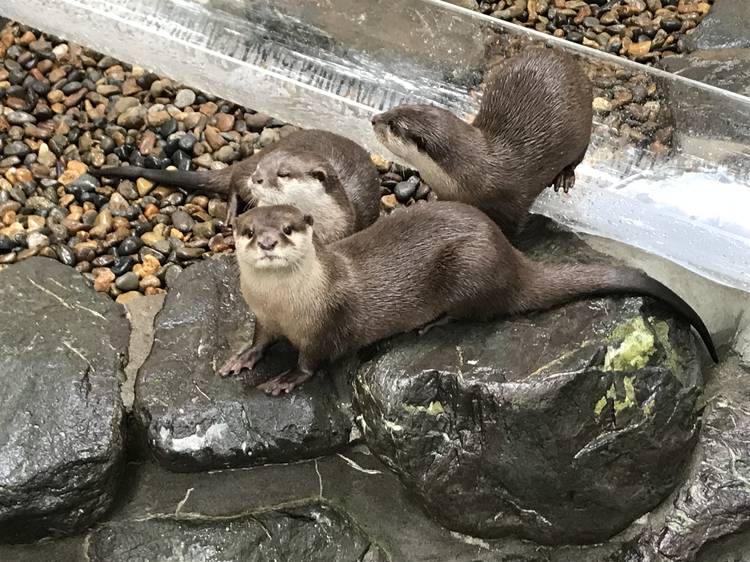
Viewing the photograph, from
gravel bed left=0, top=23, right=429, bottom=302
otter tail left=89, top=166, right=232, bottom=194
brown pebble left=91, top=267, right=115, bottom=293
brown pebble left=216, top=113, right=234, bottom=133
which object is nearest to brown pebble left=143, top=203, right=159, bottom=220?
gravel bed left=0, top=23, right=429, bottom=302

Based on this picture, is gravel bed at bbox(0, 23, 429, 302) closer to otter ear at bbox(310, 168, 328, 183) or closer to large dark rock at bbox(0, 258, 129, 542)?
large dark rock at bbox(0, 258, 129, 542)

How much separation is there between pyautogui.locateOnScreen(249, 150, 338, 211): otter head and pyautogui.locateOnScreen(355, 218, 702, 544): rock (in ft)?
1.94

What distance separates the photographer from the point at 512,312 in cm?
242

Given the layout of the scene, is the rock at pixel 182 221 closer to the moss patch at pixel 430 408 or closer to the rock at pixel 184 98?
the rock at pixel 184 98

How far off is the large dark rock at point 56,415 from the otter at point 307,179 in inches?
23.3

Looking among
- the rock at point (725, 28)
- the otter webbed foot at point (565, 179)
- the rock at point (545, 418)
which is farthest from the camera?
the rock at point (725, 28)

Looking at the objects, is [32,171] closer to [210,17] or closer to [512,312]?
[210,17]

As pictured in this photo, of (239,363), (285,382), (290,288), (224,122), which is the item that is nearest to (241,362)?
(239,363)

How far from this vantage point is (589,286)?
7.84 ft

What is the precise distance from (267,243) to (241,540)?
817 millimetres

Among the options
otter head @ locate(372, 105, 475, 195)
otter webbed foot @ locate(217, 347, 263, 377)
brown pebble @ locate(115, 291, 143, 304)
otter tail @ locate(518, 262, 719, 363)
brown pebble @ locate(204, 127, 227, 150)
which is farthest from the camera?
brown pebble @ locate(204, 127, 227, 150)

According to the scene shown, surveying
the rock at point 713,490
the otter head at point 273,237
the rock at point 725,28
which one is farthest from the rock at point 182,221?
the rock at point 725,28

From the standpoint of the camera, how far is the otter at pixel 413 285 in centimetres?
234

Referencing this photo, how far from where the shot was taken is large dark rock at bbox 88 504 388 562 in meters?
2.38
